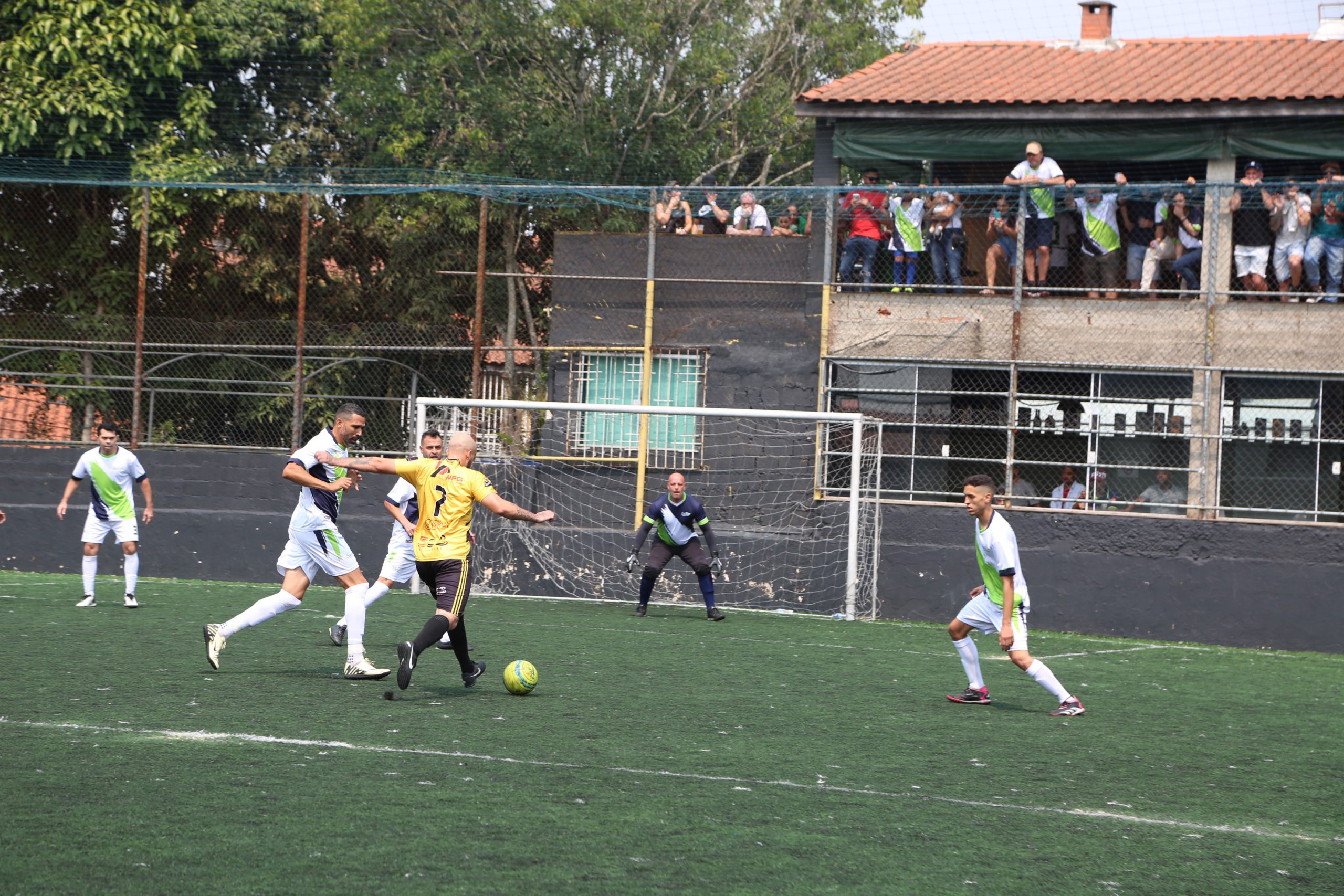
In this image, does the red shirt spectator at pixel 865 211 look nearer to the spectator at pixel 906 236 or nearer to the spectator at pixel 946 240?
the spectator at pixel 906 236

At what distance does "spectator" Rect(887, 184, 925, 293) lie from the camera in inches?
713

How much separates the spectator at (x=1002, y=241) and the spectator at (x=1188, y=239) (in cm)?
184

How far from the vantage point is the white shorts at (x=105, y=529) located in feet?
49.2

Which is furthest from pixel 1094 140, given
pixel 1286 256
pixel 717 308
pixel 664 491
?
pixel 664 491

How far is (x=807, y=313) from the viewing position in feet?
61.7

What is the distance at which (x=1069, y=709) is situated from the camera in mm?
9336

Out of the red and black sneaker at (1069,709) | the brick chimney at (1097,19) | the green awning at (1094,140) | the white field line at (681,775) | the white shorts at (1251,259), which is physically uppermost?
the brick chimney at (1097,19)

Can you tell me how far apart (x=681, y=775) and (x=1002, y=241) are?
12.4 meters

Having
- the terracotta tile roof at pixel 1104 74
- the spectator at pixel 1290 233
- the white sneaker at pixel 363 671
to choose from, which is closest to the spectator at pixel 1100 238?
the spectator at pixel 1290 233

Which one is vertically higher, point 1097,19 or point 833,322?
point 1097,19

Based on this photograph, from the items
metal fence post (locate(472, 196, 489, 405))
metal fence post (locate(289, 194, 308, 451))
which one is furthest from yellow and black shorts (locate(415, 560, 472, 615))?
metal fence post (locate(289, 194, 308, 451))

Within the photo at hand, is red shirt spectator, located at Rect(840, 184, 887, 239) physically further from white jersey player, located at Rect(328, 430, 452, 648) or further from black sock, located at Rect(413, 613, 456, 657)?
black sock, located at Rect(413, 613, 456, 657)

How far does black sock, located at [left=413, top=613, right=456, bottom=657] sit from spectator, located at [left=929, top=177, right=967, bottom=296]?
423 inches

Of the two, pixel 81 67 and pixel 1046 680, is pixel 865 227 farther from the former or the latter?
pixel 81 67
